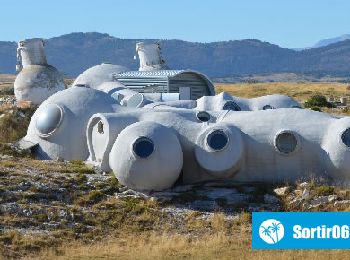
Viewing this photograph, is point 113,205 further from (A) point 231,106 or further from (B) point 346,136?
(A) point 231,106

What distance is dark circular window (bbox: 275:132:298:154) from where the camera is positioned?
27266 millimetres

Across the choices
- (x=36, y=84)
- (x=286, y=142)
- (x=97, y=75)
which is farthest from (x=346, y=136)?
(x=97, y=75)

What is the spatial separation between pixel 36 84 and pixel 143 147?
73.4 ft

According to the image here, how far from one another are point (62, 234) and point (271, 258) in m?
6.98

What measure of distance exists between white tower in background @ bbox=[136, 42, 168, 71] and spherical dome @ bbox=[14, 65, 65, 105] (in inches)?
444

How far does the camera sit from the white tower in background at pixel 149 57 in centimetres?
5750

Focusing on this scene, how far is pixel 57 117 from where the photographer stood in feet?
108

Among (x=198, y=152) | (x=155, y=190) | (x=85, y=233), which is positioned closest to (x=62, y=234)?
(x=85, y=233)

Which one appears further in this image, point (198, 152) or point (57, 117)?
point (57, 117)

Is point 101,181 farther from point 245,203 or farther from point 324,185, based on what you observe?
point 324,185

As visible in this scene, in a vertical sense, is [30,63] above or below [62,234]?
above

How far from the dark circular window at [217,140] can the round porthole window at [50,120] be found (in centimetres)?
857

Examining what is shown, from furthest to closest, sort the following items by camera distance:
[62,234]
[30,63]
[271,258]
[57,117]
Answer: [30,63], [57,117], [62,234], [271,258]

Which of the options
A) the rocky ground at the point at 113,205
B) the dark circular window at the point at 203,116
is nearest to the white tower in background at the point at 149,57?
the dark circular window at the point at 203,116
